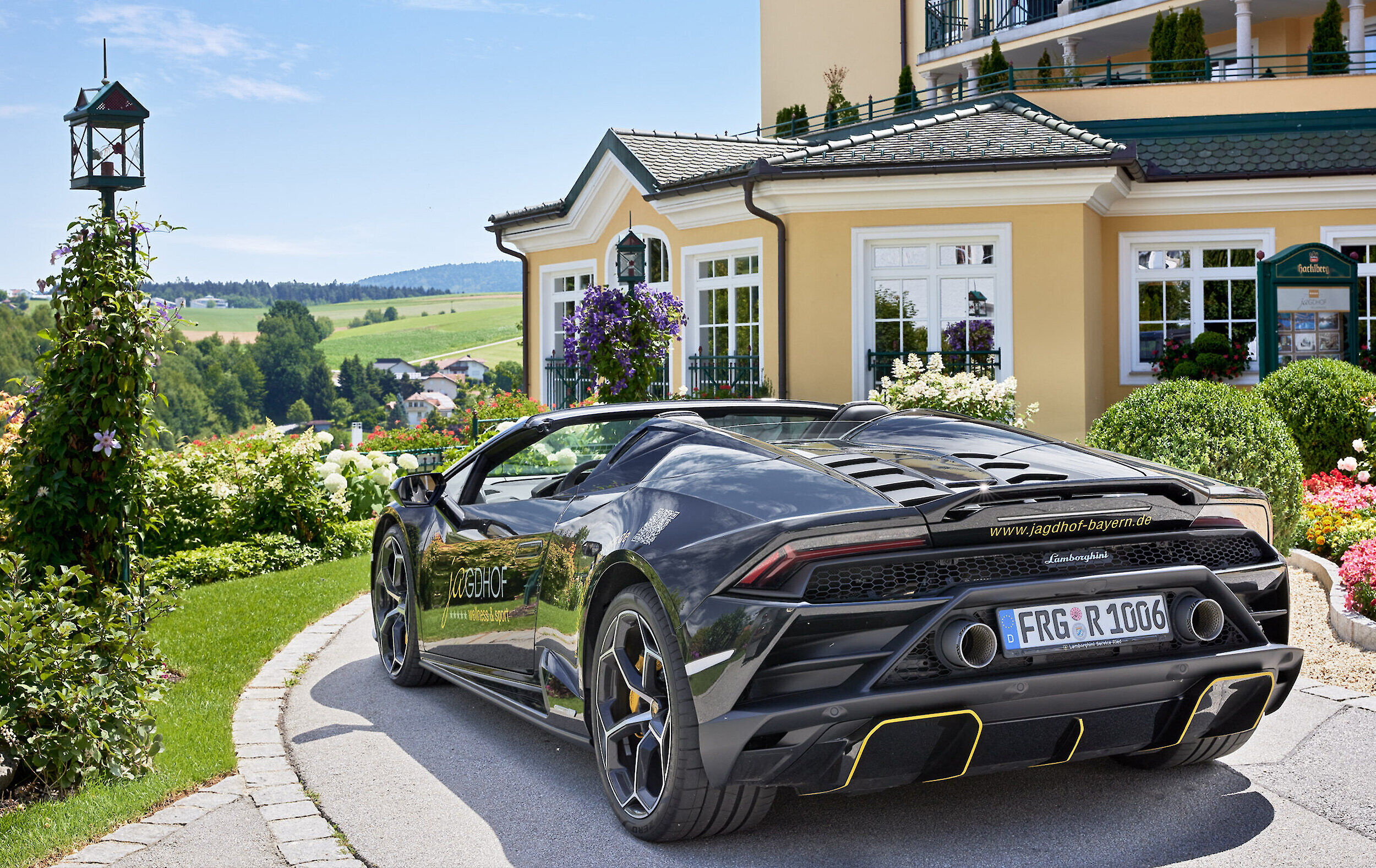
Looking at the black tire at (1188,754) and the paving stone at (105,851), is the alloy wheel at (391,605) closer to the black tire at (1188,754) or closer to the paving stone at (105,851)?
the paving stone at (105,851)

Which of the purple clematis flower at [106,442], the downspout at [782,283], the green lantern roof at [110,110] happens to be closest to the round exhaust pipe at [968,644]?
the purple clematis flower at [106,442]

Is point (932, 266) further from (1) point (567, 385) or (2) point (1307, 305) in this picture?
(1) point (567, 385)

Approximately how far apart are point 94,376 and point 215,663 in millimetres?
1665

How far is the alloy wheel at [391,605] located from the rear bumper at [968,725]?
9.88 feet

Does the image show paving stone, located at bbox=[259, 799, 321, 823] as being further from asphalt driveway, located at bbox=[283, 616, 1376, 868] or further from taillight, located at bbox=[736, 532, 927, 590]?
taillight, located at bbox=[736, 532, 927, 590]

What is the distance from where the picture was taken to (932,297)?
1486 cm

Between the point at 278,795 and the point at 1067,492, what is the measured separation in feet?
9.39

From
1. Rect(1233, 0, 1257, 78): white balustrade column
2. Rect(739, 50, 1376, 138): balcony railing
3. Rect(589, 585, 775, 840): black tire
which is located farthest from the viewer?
Rect(1233, 0, 1257, 78): white balustrade column

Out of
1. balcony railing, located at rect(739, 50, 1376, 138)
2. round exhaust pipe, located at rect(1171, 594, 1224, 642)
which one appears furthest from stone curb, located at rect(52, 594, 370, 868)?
balcony railing, located at rect(739, 50, 1376, 138)

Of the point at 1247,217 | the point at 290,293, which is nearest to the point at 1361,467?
the point at 1247,217

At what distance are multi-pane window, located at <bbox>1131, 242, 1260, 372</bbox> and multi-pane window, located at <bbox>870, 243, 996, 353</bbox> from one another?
267 cm

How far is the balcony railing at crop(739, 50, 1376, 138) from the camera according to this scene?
66.4ft

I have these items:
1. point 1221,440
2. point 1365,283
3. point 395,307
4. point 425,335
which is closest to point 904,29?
point 1365,283

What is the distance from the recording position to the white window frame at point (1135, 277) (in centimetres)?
1599
